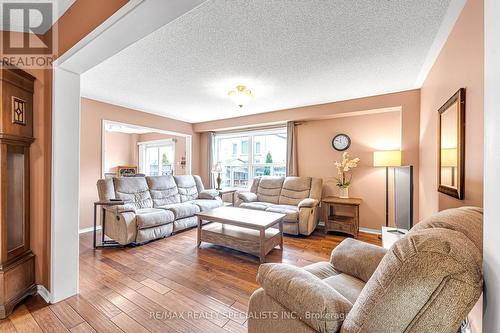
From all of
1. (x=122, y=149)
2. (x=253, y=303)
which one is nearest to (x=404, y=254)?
(x=253, y=303)

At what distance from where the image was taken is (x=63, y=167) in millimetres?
1812

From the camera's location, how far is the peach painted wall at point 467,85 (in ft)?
3.98

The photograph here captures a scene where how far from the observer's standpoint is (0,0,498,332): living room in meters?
0.80

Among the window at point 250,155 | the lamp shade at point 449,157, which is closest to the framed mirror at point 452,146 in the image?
the lamp shade at point 449,157

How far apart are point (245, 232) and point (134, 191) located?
86.0 inches

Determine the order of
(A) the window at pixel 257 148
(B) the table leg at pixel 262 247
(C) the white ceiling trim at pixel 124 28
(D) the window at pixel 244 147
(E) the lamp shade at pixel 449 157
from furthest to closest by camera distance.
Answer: (D) the window at pixel 244 147
(A) the window at pixel 257 148
(B) the table leg at pixel 262 247
(E) the lamp shade at pixel 449 157
(C) the white ceiling trim at pixel 124 28

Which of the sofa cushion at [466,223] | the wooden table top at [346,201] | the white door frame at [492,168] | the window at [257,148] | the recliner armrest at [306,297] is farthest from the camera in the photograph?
the window at [257,148]

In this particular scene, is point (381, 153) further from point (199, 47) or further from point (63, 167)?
point (63, 167)

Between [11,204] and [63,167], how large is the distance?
492mm

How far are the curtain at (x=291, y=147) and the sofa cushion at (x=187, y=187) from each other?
219cm

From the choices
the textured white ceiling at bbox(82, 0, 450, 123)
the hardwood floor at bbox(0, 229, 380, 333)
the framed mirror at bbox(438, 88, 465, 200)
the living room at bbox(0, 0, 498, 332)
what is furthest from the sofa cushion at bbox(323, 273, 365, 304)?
the textured white ceiling at bbox(82, 0, 450, 123)

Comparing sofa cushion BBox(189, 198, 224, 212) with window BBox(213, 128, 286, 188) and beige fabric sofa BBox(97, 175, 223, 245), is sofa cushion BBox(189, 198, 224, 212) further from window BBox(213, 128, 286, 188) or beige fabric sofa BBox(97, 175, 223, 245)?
window BBox(213, 128, 286, 188)

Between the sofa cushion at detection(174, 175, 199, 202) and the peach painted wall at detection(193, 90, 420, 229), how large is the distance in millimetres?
1591

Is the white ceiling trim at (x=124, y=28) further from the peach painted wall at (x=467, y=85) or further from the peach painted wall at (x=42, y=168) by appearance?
the peach painted wall at (x=467, y=85)
